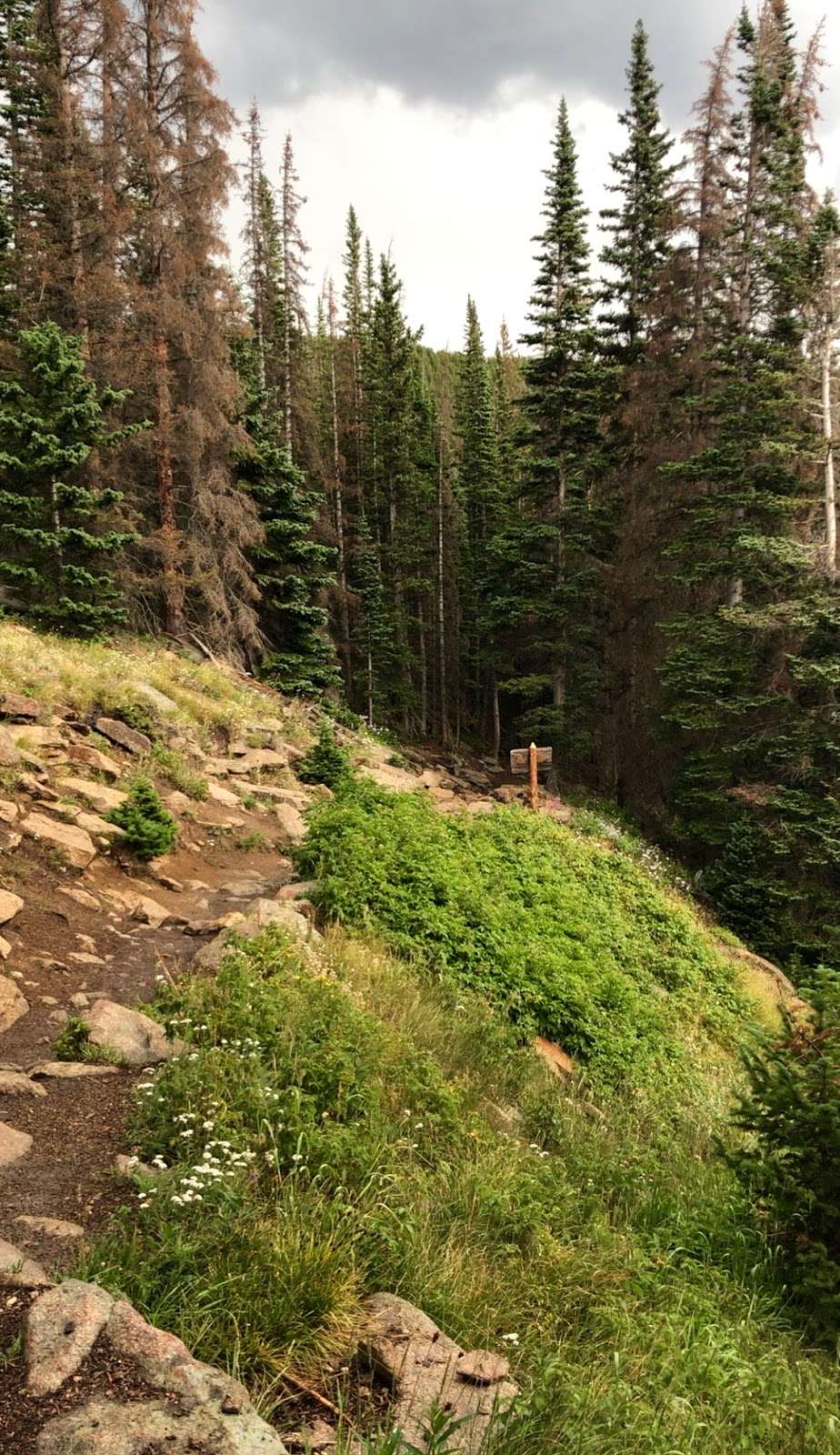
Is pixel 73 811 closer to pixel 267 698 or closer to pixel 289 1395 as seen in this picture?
pixel 289 1395

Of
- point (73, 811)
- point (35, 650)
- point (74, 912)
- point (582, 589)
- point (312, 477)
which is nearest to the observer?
point (74, 912)

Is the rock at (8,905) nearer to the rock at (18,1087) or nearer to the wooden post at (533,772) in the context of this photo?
the rock at (18,1087)

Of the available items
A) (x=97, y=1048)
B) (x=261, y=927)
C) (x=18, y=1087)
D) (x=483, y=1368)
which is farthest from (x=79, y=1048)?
(x=483, y=1368)

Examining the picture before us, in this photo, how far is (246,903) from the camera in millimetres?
8359

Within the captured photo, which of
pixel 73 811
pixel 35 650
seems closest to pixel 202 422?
pixel 35 650

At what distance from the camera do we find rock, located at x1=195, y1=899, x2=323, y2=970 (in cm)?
586

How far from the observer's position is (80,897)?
23.7ft

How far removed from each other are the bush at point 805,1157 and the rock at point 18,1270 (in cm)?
365

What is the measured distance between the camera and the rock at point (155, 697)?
1242 cm

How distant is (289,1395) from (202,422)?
1881 cm

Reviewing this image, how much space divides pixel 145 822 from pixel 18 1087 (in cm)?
436

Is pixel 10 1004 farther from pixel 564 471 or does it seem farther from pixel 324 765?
pixel 564 471

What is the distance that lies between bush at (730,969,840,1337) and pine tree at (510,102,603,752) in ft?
65.2

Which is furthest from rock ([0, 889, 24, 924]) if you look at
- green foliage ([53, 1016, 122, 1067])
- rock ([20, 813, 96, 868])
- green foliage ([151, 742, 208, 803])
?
green foliage ([151, 742, 208, 803])
